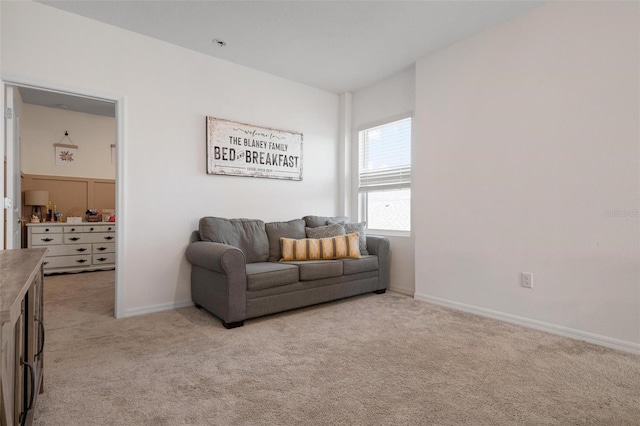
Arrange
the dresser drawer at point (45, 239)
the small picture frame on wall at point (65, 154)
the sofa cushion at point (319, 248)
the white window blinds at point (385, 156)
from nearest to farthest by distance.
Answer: the sofa cushion at point (319, 248) → the white window blinds at point (385, 156) → the dresser drawer at point (45, 239) → the small picture frame on wall at point (65, 154)

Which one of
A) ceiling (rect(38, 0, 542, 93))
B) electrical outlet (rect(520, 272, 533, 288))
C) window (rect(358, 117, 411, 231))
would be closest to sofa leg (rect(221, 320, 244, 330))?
window (rect(358, 117, 411, 231))

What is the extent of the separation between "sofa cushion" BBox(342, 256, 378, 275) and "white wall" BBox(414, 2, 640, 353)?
533 mm

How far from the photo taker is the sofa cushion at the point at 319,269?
313 cm

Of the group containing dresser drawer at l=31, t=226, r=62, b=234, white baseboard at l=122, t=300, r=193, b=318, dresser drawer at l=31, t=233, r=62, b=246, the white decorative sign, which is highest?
the white decorative sign

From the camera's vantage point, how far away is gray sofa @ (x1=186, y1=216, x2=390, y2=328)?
2746 millimetres

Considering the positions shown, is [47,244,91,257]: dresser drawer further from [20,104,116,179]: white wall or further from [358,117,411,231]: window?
[358,117,411,231]: window

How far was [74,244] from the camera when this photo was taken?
17.2ft

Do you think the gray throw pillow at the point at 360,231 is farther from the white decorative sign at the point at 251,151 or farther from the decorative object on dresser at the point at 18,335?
the decorative object on dresser at the point at 18,335

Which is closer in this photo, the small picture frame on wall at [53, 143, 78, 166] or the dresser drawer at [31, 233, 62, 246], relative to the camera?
the dresser drawer at [31, 233, 62, 246]

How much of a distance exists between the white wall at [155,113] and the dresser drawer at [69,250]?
297 centimetres

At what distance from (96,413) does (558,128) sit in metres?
3.44

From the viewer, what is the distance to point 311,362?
2.11m

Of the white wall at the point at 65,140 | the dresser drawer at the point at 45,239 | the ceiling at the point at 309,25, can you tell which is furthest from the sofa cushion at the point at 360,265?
the white wall at the point at 65,140

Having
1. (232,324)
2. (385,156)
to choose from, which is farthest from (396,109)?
(232,324)
